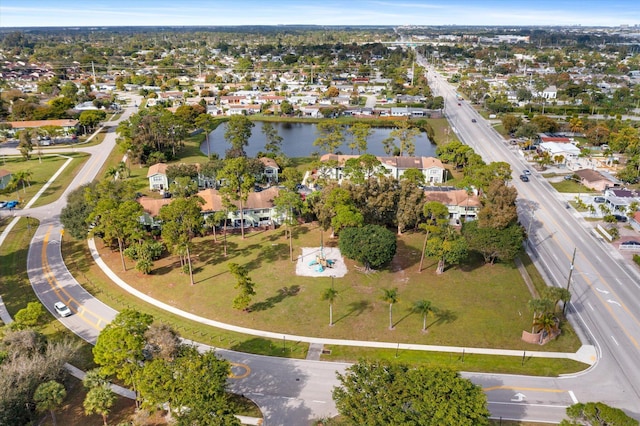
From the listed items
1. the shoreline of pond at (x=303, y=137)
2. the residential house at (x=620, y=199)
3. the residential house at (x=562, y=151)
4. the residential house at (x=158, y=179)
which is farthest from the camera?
the shoreline of pond at (x=303, y=137)

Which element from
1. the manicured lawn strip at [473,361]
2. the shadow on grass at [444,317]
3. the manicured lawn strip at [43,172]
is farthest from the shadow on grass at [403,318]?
the manicured lawn strip at [43,172]

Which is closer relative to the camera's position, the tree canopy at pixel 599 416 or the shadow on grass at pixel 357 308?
the tree canopy at pixel 599 416

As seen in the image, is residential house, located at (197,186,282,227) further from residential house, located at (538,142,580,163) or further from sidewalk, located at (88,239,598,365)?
residential house, located at (538,142,580,163)

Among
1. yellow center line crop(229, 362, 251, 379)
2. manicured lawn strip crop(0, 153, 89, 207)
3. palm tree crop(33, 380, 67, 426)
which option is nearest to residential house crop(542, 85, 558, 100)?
manicured lawn strip crop(0, 153, 89, 207)

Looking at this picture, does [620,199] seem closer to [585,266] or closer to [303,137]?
[585,266]

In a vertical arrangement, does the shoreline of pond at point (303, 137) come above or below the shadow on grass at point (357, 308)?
above

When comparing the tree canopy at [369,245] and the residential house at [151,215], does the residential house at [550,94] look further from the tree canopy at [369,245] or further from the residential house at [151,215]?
the residential house at [151,215]

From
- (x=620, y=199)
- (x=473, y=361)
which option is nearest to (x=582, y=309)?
(x=473, y=361)

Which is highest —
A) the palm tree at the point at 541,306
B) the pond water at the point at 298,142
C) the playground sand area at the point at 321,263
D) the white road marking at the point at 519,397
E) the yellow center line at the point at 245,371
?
the palm tree at the point at 541,306
